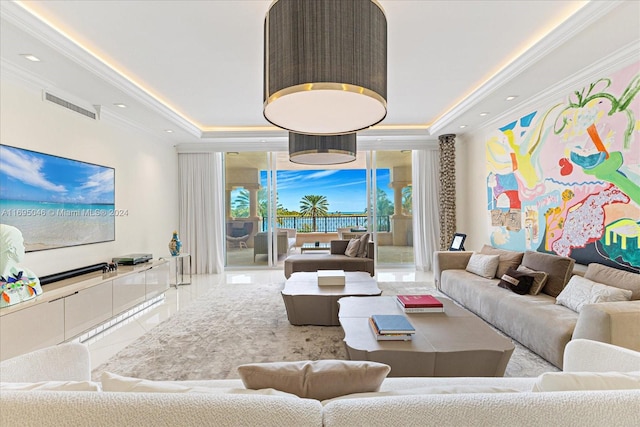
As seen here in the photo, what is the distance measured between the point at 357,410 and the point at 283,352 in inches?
89.0

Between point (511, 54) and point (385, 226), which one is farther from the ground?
point (511, 54)

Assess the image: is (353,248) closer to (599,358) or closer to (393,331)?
(393,331)

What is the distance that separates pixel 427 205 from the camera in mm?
7203

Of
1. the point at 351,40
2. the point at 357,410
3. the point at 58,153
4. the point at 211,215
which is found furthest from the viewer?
the point at 211,215

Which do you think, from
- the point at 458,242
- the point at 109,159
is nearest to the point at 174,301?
the point at 109,159

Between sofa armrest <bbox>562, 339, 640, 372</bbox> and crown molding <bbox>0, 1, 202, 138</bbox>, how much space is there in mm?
3940

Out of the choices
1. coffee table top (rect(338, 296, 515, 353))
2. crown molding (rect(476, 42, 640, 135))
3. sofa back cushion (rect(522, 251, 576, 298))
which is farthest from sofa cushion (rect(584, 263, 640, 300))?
crown molding (rect(476, 42, 640, 135))

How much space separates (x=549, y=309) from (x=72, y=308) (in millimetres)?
4405

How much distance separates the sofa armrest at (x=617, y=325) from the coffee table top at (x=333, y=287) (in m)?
1.88

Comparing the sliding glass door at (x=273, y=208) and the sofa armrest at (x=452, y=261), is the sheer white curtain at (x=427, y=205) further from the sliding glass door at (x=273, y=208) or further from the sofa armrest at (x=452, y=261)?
the sofa armrest at (x=452, y=261)

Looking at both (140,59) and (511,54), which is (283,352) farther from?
(511,54)

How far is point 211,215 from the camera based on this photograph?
7.12 meters

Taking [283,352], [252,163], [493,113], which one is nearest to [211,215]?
[252,163]

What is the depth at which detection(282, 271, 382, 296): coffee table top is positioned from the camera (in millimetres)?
3730
